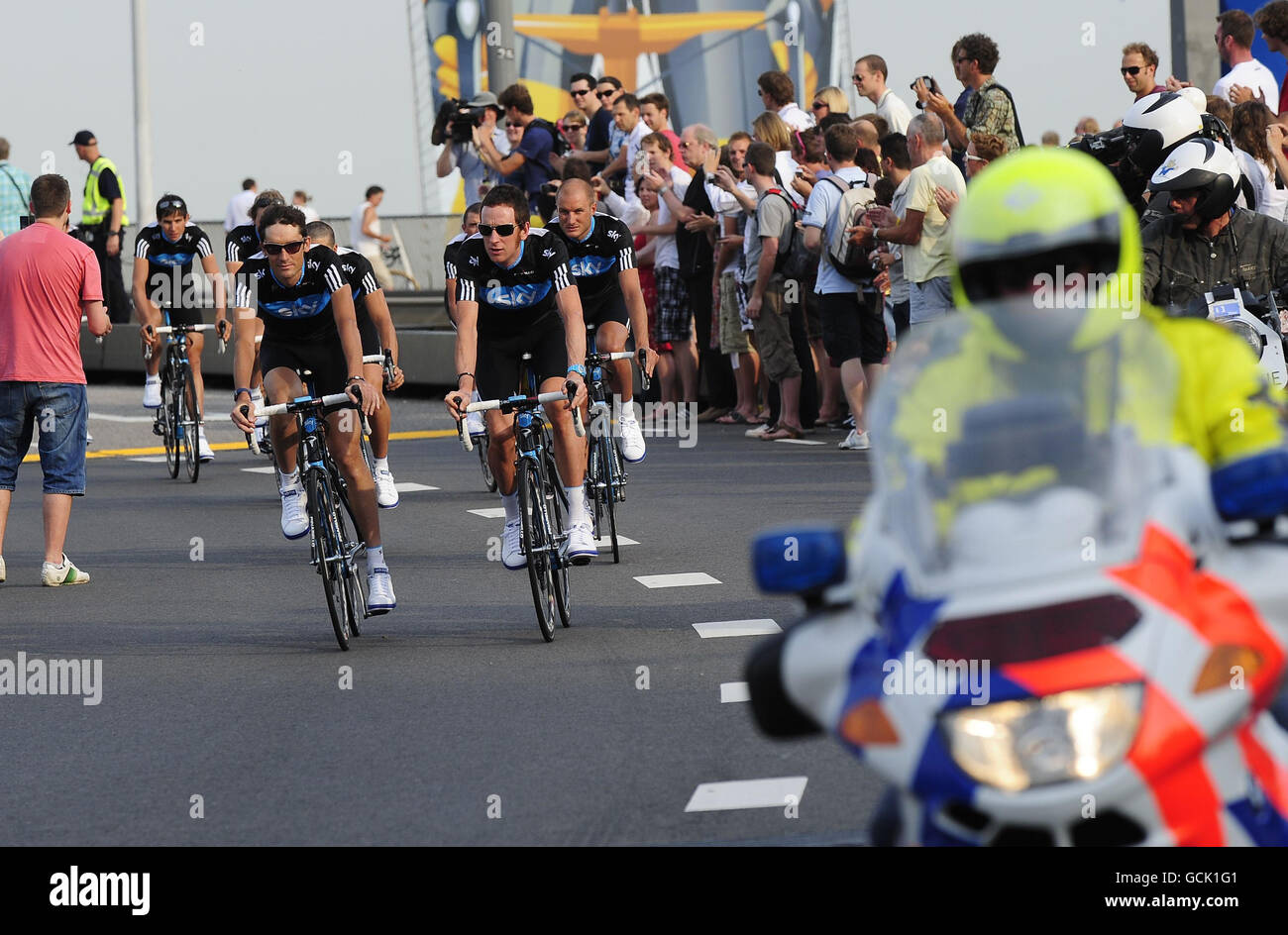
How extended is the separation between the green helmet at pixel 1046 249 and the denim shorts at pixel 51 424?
342 inches

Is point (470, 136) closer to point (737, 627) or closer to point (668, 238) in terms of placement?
point (668, 238)

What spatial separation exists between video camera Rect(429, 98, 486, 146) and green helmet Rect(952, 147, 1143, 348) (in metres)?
16.3

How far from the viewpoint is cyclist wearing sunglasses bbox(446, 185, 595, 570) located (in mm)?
9406

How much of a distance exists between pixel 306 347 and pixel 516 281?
1188 mm

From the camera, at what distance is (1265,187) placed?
11633 millimetres

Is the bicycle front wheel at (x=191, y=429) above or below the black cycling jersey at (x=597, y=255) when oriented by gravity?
below

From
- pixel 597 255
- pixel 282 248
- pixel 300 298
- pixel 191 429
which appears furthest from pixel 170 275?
pixel 282 248

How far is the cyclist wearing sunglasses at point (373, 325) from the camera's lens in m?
10.7

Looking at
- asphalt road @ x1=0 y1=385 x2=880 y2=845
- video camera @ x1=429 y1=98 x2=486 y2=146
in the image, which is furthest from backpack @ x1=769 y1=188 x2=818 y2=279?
video camera @ x1=429 y1=98 x2=486 y2=146

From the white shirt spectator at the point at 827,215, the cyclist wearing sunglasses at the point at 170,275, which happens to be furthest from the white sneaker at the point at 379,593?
the cyclist wearing sunglasses at the point at 170,275

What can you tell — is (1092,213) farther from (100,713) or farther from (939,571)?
(100,713)

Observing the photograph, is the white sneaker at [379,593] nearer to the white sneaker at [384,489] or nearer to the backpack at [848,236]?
the white sneaker at [384,489]

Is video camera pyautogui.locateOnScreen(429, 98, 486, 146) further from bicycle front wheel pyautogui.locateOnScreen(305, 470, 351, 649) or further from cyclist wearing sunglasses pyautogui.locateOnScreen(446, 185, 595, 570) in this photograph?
bicycle front wheel pyautogui.locateOnScreen(305, 470, 351, 649)

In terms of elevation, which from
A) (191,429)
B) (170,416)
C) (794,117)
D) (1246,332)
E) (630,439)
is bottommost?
(630,439)
